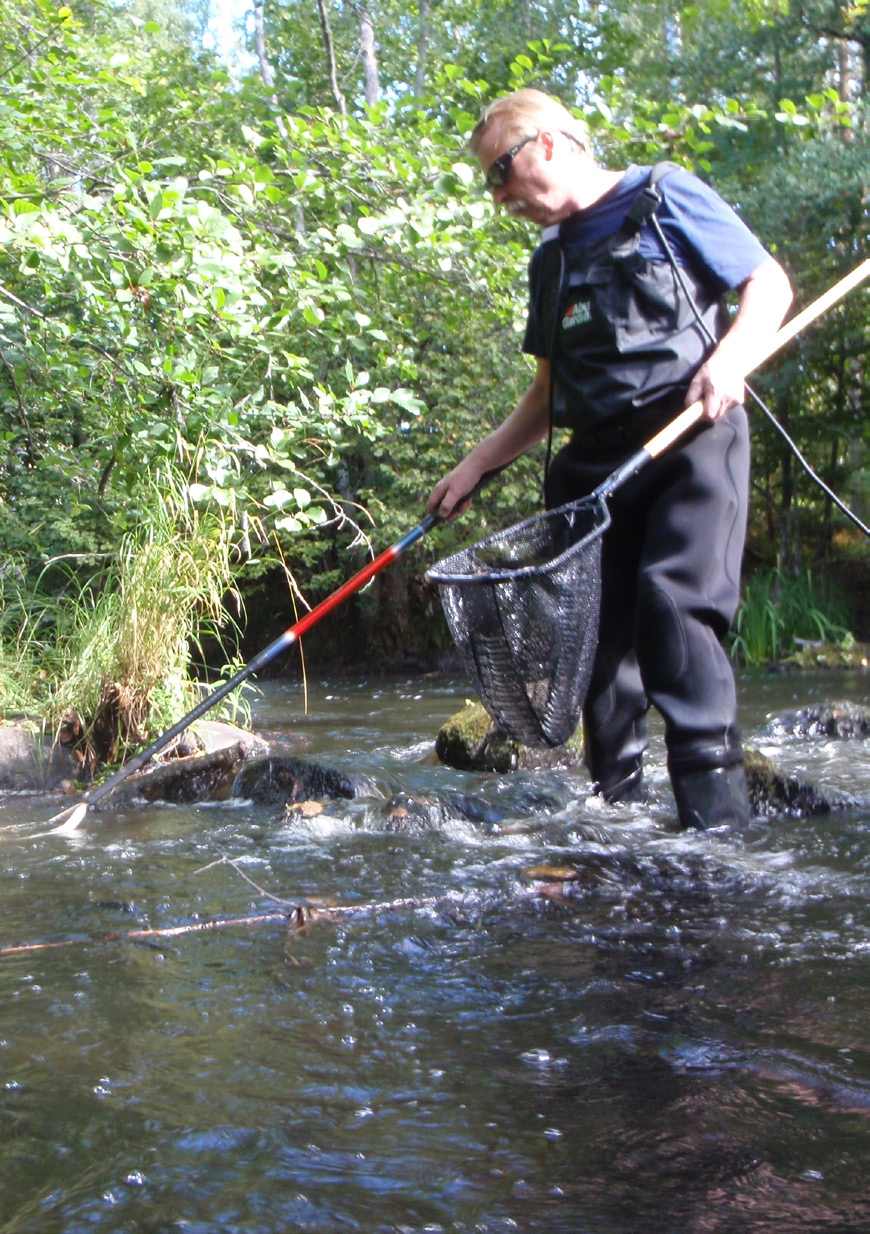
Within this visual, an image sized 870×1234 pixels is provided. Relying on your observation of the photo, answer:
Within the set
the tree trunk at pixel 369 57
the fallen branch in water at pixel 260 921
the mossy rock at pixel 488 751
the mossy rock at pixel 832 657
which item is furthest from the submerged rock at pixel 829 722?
the tree trunk at pixel 369 57

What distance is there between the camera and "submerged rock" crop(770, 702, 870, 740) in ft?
20.7

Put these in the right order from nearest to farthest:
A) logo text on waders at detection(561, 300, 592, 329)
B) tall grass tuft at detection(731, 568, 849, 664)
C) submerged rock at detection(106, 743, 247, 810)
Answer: logo text on waders at detection(561, 300, 592, 329) < submerged rock at detection(106, 743, 247, 810) < tall grass tuft at detection(731, 568, 849, 664)

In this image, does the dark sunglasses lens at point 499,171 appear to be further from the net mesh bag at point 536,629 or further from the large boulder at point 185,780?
the large boulder at point 185,780

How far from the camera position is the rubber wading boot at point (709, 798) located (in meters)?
3.00

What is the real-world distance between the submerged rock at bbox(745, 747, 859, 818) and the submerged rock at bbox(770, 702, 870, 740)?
2457mm

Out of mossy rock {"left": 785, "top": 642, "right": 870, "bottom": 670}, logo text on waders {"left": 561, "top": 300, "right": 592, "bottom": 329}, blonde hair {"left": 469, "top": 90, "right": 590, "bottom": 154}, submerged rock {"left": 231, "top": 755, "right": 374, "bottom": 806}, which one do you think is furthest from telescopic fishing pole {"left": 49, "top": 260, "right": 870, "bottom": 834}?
mossy rock {"left": 785, "top": 642, "right": 870, "bottom": 670}

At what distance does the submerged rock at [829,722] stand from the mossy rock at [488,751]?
4.88 ft

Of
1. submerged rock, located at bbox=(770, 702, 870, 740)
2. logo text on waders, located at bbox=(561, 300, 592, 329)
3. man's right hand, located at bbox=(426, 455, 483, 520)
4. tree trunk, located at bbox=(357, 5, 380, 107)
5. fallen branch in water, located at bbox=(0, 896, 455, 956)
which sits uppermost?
tree trunk, located at bbox=(357, 5, 380, 107)

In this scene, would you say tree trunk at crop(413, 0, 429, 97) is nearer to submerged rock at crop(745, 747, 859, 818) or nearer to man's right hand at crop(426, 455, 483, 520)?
man's right hand at crop(426, 455, 483, 520)

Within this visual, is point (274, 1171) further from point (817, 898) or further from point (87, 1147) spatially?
point (817, 898)

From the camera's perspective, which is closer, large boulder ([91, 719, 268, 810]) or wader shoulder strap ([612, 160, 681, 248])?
wader shoulder strap ([612, 160, 681, 248])

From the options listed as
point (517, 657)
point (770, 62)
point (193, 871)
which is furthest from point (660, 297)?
point (770, 62)

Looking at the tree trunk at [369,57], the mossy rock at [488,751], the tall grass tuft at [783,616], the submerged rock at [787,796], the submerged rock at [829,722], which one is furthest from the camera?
the tree trunk at [369,57]

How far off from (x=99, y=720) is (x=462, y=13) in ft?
58.4
